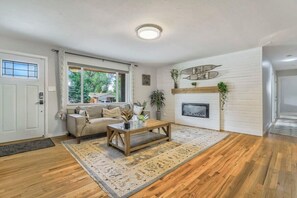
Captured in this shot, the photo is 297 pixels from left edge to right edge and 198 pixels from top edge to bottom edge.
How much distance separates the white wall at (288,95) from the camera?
8.14m

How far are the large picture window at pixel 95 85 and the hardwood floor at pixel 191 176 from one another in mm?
1974

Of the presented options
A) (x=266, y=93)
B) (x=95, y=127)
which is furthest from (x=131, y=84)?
(x=266, y=93)

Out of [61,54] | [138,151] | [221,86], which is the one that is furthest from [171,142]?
[61,54]

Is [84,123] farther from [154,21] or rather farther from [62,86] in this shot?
[154,21]

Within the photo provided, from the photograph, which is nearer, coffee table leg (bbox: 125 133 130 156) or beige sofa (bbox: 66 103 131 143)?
coffee table leg (bbox: 125 133 130 156)

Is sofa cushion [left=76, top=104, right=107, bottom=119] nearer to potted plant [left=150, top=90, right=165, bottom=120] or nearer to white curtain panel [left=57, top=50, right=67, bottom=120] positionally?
white curtain panel [left=57, top=50, right=67, bottom=120]

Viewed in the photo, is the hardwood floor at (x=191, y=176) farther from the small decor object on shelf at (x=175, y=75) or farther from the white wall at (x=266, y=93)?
the small decor object on shelf at (x=175, y=75)

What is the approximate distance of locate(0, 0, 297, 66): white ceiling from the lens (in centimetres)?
213

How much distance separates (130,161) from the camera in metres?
2.44

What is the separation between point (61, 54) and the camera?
13.0ft

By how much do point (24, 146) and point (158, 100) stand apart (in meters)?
4.52

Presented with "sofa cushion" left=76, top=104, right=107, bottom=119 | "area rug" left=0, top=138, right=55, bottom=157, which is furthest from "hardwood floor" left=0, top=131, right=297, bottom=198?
"sofa cushion" left=76, top=104, right=107, bottom=119

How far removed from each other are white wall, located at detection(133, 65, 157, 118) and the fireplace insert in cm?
161

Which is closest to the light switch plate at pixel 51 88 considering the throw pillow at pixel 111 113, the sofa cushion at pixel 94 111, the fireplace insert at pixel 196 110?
the sofa cushion at pixel 94 111
